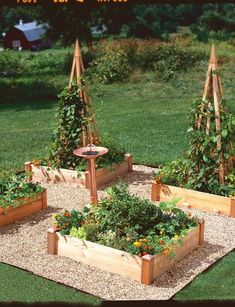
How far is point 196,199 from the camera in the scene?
8.94 metres

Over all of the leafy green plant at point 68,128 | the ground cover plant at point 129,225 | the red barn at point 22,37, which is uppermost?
the leafy green plant at point 68,128

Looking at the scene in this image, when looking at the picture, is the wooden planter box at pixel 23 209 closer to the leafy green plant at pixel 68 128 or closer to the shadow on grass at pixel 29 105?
the leafy green plant at pixel 68 128

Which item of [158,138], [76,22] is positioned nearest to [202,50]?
[76,22]

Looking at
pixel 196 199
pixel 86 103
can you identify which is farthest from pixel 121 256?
pixel 86 103

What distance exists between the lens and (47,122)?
14.9m

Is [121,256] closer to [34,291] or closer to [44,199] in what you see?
[34,291]

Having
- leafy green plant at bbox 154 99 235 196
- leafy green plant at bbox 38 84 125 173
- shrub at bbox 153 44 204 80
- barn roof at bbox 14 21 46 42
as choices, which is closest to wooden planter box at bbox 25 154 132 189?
leafy green plant at bbox 38 84 125 173

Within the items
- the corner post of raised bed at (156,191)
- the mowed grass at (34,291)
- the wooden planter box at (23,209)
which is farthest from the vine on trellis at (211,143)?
the mowed grass at (34,291)

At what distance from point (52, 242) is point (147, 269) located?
4.67ft

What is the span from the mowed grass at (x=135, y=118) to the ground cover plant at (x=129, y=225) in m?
3.38

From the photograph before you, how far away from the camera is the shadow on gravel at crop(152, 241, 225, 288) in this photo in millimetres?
6759

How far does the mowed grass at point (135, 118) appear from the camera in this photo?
1202 centimetres

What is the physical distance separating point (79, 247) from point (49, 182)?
3239 millimetres

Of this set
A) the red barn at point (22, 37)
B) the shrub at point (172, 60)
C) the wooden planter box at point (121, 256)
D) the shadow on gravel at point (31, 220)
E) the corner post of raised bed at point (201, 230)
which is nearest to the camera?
the wooden planter box at point (121, 256)
